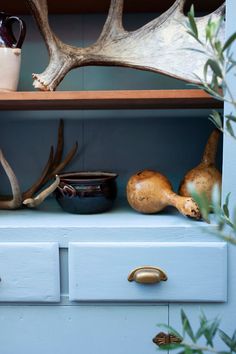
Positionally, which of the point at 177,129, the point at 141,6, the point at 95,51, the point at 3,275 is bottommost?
the point at 3,275

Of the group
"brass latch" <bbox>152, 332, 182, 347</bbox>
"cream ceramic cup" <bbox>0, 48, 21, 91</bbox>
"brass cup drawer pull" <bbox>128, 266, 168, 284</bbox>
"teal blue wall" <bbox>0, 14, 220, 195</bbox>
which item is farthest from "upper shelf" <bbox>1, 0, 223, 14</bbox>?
"brass latch" <bbox>152, 332, 182, 347</bbox>

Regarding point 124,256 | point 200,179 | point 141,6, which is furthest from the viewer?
point 141,6

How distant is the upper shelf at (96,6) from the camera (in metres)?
1.13

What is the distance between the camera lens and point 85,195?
0.97 m

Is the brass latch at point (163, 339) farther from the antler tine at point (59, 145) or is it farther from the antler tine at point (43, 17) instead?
the antler tine at point (43, 17)

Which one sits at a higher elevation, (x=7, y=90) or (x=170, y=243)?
(x=7, y=90)


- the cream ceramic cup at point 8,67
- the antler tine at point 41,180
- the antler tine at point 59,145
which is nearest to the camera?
the cream ceramic cup at point 8,67

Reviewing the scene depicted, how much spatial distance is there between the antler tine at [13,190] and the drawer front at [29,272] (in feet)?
0.65

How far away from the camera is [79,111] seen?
4.14 feet

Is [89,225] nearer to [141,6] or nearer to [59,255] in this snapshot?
[59,255]

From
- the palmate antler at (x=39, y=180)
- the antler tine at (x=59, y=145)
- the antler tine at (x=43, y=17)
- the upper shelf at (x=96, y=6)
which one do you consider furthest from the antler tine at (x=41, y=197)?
the upper shelf at (x=96, y=6)

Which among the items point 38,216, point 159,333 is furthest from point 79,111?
point 159,333

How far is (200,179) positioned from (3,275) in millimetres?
511

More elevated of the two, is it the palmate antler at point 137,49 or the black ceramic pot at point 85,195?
the palmate antler at point 137,49
